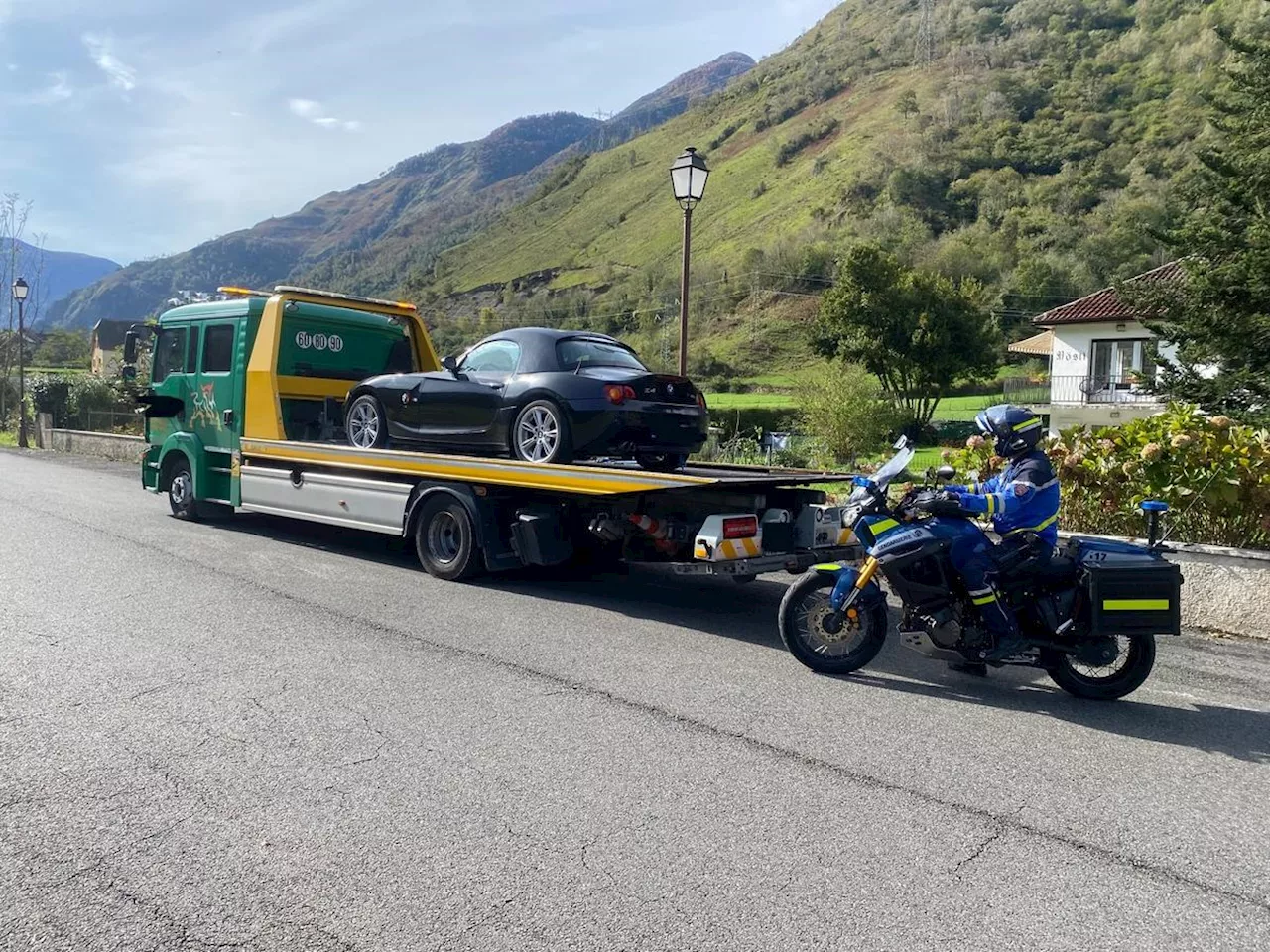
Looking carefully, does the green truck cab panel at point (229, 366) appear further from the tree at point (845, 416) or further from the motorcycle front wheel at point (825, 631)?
the tree at point (845, 416)

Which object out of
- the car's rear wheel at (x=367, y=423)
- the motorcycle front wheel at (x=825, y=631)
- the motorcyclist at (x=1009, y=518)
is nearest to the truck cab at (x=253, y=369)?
the car's rear wheel at (x=367, y=423)

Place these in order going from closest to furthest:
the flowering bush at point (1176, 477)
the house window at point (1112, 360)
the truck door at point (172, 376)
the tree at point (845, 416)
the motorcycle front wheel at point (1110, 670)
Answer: the motorcycle front wheel at point (1110, 670) → the flowering bush at point (1176, 477) → the truck door at point (172, 376) → the tree at point (845, 416) → the house window at point (1112, 360)

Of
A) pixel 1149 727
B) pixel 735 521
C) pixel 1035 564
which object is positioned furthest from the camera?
pixel 735 521

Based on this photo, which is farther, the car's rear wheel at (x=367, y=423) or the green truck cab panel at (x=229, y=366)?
the green truck cab panel at (x=229, y=366)

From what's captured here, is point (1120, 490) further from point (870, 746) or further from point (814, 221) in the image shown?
point (814, 221)

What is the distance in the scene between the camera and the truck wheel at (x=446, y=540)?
28.5ft

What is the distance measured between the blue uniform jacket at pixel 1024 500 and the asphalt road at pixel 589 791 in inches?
38.6

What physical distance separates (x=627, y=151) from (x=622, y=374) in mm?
195989

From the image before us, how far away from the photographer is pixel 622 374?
337 inches

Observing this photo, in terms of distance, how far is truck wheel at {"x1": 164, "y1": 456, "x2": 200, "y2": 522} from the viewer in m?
12.7

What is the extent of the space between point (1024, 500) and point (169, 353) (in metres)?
10.9

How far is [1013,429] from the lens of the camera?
5.74m

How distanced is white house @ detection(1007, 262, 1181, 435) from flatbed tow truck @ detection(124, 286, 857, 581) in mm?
32410

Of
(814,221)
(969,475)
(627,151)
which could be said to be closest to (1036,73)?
(814,221)
